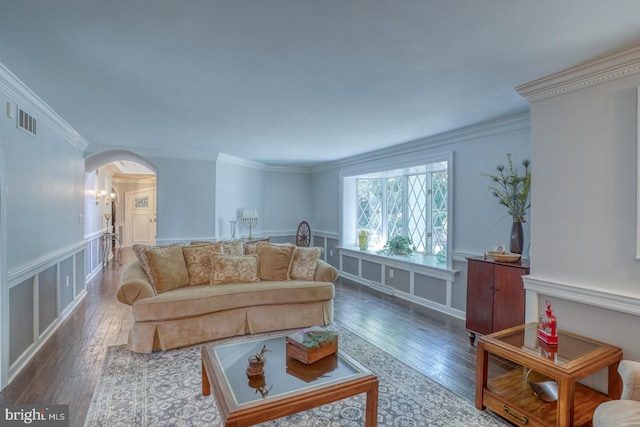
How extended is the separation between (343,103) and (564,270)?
7.31 feet

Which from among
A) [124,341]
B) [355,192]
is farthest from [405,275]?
[124,341]

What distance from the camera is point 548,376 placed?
79.7 inches

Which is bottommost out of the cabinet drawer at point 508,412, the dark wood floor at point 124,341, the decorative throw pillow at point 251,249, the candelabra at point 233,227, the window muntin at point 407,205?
the dark wood floor at point 124,341

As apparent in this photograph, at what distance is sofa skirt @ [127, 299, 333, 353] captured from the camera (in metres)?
3.07

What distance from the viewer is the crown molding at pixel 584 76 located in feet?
6.84

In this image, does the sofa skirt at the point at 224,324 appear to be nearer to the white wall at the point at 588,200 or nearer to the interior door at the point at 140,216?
the white wall at the point at 588,200

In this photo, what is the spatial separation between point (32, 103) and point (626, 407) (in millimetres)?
4635

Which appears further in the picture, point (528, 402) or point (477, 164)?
point (477, 164)

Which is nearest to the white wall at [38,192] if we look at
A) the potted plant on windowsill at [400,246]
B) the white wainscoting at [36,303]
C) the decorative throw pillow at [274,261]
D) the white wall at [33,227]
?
the white wall at [33,227]

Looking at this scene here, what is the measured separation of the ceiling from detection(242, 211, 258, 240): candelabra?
2949mm

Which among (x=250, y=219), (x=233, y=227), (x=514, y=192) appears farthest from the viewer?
(x=250, y=219)

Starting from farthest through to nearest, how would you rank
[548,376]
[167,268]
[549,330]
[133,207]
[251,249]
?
[133,207] < [251,249] < [167,268] < [549,330] < [548,376]

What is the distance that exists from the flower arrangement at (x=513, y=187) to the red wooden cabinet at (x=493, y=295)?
52 cm

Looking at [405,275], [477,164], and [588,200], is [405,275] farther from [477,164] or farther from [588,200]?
[588,200]
